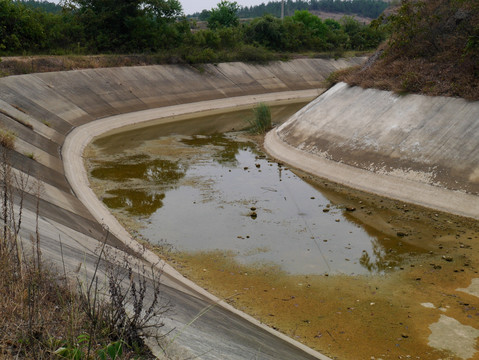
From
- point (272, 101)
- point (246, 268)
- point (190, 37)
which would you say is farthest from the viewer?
point (190, 37)

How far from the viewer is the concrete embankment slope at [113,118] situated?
8.38 m

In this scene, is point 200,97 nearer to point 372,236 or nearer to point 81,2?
point 81,2

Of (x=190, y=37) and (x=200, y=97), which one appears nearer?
(x=200, y=97)

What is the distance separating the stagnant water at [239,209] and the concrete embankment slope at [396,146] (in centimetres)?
196

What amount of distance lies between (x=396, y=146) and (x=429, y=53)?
777cm

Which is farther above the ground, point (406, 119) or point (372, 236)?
point (406, 119)

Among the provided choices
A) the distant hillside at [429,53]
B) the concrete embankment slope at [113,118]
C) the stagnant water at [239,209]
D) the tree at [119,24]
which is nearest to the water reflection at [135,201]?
the stagnant water at [239,209]

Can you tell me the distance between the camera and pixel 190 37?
57844mm

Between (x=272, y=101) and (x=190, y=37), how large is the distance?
1335 cm

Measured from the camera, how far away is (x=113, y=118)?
122 feet

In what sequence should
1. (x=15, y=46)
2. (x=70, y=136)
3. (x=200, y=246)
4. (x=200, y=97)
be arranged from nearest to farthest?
(x=200, y=246)
(x=70, y=136)
(x=15, y=46)
(x=200, y=97)

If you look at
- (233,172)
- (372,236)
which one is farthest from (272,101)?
(372,236)

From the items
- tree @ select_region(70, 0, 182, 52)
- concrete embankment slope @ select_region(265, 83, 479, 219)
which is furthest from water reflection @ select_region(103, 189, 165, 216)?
tree @ select_region(70, 0, 182, 52)

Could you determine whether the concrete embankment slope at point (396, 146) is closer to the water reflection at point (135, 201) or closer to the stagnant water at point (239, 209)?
the stagnant water at point (239, 209)
